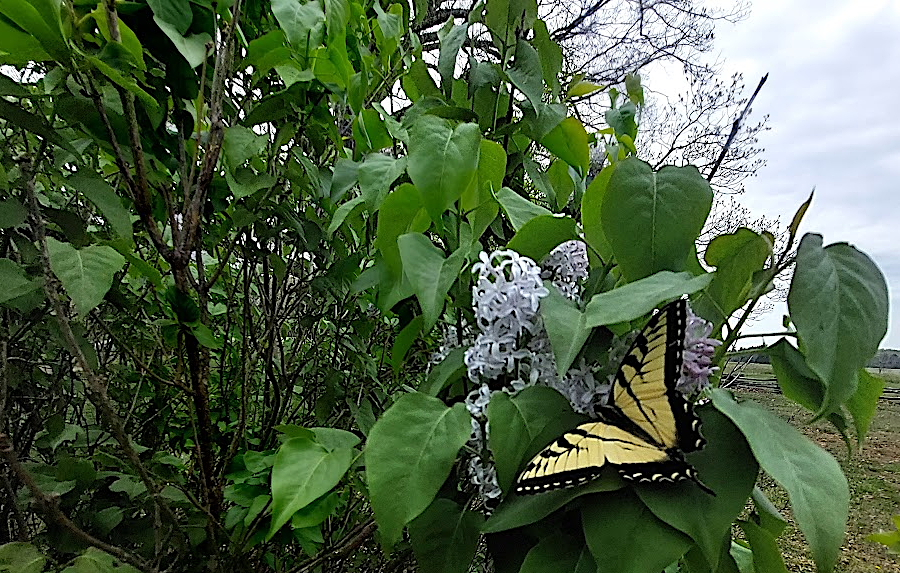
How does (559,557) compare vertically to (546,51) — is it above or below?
below

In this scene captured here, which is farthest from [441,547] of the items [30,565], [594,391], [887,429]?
[887,429]

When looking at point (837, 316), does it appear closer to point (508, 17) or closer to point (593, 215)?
point (593, 215)

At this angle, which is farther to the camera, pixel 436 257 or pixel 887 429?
pixel 887 429

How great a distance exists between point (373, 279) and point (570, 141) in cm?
17

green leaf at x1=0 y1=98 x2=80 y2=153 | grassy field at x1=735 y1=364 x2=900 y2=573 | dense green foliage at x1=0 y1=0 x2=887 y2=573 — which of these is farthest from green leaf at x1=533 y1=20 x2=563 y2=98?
grassy field at x1=735 y1=364 x2=900 y2=573

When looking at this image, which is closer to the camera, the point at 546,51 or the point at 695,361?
the point at 695,361

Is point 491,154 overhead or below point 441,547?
overhead

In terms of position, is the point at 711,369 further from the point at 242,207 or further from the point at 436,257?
the point at 242,207

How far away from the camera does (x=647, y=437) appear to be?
257 mm

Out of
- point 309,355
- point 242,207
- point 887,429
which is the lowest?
point 887,429

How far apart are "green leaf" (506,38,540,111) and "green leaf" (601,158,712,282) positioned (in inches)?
5.2

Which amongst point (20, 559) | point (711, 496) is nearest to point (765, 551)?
point (711, 496)

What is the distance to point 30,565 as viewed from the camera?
323 mm

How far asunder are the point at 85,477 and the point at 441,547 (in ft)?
0.92
